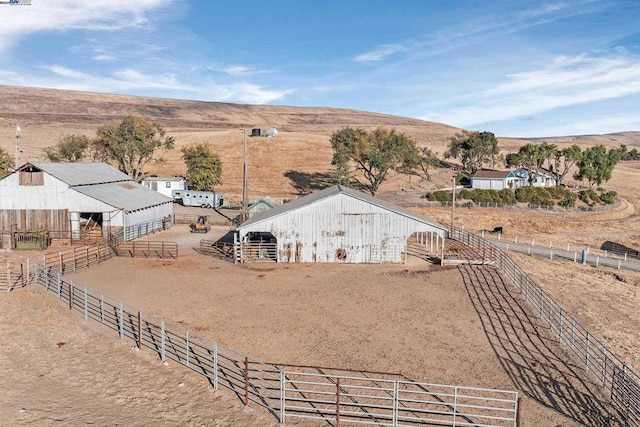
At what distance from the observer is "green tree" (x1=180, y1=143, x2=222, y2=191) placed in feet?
218

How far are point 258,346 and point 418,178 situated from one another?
2829 inches

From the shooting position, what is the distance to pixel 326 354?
16797 millimetres

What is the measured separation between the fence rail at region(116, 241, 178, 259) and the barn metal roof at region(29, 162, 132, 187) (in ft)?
24.1

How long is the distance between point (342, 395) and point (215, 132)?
112 metres

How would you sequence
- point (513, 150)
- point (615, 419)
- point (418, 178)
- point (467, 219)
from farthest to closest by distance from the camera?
point (513, 150) < point (418, 178) < point (467, 219) < point (615, 419)

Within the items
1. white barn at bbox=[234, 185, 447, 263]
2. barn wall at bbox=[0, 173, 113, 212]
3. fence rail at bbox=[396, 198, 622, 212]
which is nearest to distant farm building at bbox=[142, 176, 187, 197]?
barn wall at bbox=[0, 173, 113, 212]

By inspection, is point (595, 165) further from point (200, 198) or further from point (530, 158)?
point (200, 198)

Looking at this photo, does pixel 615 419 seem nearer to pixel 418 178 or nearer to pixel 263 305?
pixel 263 305

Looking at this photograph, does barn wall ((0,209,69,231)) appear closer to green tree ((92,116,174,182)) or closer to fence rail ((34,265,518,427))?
fence rail ((34,265,518,427))

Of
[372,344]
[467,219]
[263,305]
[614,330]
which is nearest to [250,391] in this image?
[372,344]

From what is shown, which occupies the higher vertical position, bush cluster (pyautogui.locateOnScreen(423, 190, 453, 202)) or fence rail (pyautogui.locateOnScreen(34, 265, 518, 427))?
bush cluster (pyautogui.locateOnScreen(423, 190, 453, 202))

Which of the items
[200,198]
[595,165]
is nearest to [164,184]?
[200,198]

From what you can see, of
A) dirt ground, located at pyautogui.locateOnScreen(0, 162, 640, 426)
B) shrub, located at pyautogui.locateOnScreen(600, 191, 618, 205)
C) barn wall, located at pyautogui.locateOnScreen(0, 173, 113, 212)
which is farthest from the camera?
shrub, located at pyautogui.locateOnScreen(600, 191, 618, 205)

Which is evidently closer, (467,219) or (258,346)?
(258,346)
